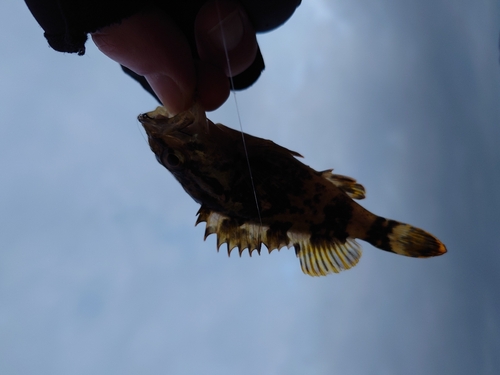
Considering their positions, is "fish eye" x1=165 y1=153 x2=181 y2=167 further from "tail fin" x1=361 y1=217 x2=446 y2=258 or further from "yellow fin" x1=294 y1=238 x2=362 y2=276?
"tail fin" x1=361 y1=217 x2=446 y2=258

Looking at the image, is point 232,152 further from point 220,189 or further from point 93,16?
point 93,16

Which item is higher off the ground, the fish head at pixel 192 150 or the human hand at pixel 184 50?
the human hand at pixel 184 50

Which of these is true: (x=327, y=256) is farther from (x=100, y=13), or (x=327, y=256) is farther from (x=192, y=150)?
(x=100, y=13)

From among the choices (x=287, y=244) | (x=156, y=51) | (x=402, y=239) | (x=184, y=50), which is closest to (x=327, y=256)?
(x=287, y=244)

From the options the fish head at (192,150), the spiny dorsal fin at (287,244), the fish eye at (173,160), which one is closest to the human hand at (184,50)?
the fish head at (192,150)

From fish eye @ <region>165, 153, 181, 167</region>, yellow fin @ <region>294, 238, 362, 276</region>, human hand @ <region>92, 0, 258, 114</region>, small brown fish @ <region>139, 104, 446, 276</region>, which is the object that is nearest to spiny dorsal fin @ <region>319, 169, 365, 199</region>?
small brown fish @ <region>139, 104, 446, 276</region>

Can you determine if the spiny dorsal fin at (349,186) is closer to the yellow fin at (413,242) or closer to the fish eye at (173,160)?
the yellow fin at (413,242)

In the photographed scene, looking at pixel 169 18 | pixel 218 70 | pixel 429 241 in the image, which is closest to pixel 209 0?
pixel 169 18
